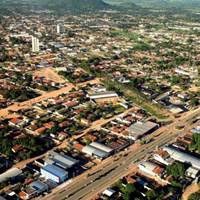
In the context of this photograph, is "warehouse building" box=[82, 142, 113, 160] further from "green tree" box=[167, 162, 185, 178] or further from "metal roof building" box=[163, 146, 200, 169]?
"green tree" box=[167, 162, 185, 178]

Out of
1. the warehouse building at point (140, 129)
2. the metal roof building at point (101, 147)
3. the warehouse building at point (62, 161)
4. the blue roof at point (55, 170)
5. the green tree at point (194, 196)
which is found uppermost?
the green tree at point (194, 196)

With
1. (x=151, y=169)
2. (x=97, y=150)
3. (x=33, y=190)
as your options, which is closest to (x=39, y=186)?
(x=33, y=190)

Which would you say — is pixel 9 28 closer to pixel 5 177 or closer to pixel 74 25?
pixel 74 25

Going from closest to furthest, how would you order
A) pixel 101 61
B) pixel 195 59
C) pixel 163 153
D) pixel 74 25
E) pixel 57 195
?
pixel 57 195 → pixel 163 153 → pixel 101 61 → pixel 195 59 → pixel 74 25

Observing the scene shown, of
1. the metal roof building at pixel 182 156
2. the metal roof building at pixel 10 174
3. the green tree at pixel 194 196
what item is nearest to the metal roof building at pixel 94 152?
the metal roof building at pixel 182 156

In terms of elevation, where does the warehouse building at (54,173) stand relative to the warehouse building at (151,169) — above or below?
above

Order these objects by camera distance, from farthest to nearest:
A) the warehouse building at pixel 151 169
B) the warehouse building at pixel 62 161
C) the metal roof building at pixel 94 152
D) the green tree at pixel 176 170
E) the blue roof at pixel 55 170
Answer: the metal roof building at pixel 94 152 < the warehouse building at pixel 62 161 < the warehouse building at pixel 151 169 < the green tree at pixel 176 170 < the blue roof at pixel 55 170

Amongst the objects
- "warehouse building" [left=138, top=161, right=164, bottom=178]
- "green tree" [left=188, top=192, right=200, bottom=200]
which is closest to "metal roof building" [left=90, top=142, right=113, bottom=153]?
"warehouse building" [left=138, top=161, right=164, bottom=178]

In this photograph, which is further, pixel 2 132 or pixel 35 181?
pixel 2 132

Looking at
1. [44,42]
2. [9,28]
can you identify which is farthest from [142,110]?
[9,28]

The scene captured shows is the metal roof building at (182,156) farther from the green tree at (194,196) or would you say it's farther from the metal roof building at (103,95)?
the metal roof building at (103,95)
